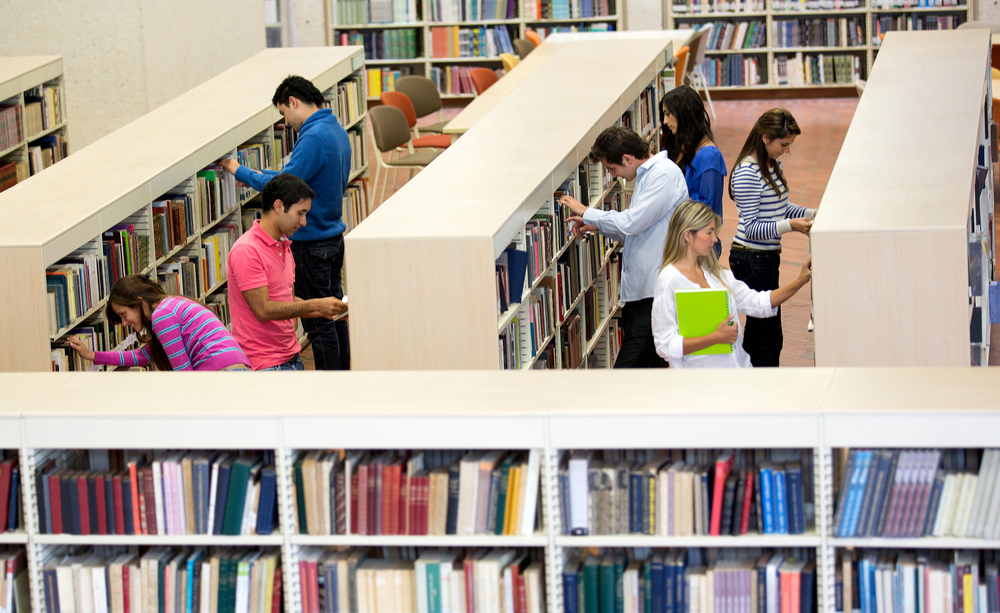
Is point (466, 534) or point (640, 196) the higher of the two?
point (640, 196)

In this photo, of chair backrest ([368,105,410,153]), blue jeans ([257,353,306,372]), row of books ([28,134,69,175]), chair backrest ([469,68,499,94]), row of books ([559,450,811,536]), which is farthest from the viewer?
chair backrest ([469,68,499,94])

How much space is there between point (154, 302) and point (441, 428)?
5.12 feet

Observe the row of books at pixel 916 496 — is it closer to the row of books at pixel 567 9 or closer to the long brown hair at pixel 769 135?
the long brown hair at pixel 769 135

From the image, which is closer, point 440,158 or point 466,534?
point 466,534

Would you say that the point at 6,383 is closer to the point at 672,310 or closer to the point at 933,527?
the point at 672,310

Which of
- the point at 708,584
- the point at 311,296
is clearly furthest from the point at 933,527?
the point at 311,296

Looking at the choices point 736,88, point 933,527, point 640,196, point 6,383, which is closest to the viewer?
point 933,527

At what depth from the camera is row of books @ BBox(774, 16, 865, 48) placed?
13.6 metres

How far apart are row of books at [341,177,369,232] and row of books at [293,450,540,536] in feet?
15.4

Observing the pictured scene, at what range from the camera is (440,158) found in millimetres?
5258

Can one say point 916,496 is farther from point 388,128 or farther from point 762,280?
point 388,128

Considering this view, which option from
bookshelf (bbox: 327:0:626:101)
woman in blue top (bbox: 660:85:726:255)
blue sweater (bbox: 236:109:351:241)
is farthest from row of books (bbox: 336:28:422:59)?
woman in blue top (bbox: 660:85:726:255)

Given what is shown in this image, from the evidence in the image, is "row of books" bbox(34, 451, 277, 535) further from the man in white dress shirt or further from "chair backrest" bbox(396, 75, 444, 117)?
"chair backrest" bbox(396, 75, 444, 117)

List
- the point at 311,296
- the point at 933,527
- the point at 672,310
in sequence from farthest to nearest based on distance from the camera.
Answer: the point at 311,296 → the point at 672,310 → the point at 933,527
